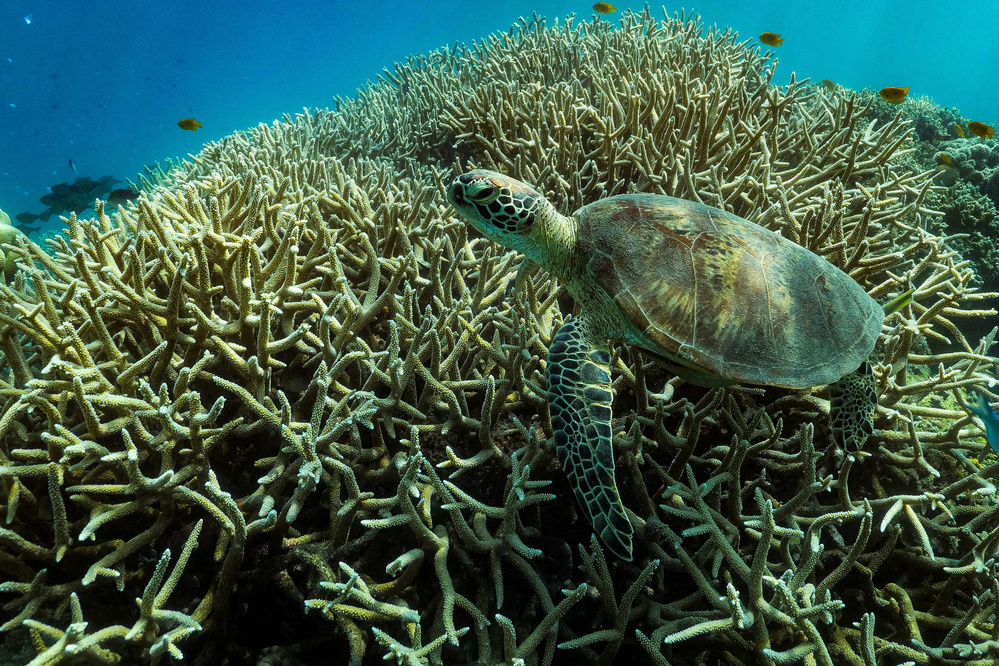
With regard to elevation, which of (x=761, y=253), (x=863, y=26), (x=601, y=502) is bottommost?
(x=601, y=502)

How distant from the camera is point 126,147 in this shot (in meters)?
51.1

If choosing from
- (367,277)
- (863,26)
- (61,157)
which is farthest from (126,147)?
(863,26)

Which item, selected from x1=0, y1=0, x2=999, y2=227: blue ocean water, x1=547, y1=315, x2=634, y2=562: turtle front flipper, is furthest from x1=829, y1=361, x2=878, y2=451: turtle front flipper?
x1=0, y1=0, x2=999, y2=227: blue ocean water

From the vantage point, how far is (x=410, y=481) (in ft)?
4.71

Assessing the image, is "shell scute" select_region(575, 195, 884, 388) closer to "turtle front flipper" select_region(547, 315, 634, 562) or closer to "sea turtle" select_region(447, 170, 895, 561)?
"sea turtle" select_region(447, 170, 895, 561)

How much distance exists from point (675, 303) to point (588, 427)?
68 cm

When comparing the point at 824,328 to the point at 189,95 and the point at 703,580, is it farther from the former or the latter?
the point at 189,95

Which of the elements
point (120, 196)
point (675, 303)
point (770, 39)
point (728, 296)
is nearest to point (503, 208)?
point (675, 303)

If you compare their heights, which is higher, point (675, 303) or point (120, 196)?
point (120, 196)

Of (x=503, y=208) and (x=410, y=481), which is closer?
(x=410, y=481)

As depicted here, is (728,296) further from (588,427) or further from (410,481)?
(410,481)

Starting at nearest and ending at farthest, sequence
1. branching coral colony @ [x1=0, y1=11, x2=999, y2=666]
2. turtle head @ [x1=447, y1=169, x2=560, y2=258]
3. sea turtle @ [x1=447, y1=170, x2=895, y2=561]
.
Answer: branching coral colony @ [x1=0, y1=11, x2=999, y2=666] < sea turtle @ [x1=447, y1=170, x2=895, y2=561] < turtle head @ [x1=447, y1=169, x2=560, y2=258]

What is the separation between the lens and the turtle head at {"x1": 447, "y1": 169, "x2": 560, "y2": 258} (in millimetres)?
2021

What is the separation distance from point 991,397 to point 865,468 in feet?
3.19
